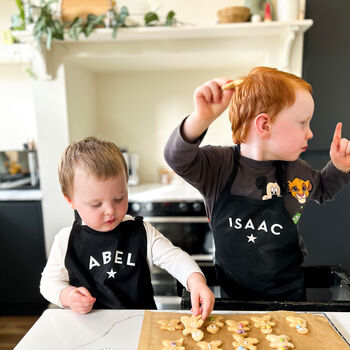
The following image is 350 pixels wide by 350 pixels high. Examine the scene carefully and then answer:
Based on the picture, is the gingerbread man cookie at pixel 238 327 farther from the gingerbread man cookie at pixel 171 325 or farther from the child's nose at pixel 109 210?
the child's nose at pixel 109 210

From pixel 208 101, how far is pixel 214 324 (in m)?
0.46

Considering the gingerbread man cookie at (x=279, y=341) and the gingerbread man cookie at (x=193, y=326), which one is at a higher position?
the gingerbread man cookie at (x=279, y=341)

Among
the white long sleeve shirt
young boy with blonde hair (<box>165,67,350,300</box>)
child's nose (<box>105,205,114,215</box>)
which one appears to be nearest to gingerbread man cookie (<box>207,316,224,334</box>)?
the white long sleeve shirt

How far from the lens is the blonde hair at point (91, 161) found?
0.76 metres

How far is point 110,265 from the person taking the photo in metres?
0.83

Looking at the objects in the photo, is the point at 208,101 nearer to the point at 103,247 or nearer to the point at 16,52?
the point at 103,247

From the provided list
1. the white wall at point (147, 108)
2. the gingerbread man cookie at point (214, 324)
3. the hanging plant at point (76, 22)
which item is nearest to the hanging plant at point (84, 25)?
the hanging plant at point (76, 22)

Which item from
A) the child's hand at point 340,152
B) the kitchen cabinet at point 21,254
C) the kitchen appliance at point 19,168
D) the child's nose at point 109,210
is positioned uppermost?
the child's hand at point 340,152

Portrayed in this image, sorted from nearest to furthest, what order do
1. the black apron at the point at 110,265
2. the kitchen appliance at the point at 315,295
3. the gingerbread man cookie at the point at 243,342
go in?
1. the gingerbread man cookie at the point at 243,342
2. the kitchen appliance at the point at 315,295
3. the black apron at the point at 110,265

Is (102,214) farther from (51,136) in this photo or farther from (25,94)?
(25,94)

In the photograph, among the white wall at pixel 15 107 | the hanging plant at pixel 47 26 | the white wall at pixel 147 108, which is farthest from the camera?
the white wall at pixel 147 108

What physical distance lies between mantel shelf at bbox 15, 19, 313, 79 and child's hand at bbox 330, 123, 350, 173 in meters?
1.12

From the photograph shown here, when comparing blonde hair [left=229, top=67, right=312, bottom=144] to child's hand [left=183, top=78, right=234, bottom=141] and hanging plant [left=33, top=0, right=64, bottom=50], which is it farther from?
hanging plant [left=33, top=0, right=64, bottom=50]

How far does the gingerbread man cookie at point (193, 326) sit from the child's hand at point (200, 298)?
0.01 metres
